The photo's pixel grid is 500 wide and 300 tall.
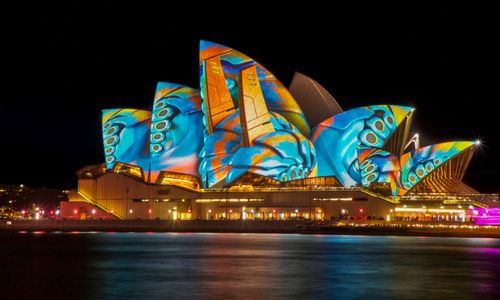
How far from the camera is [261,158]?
75312 mm

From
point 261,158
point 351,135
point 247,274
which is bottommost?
point 247,274

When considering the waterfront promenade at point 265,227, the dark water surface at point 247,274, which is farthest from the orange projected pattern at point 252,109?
the dark water surface at point 247,274

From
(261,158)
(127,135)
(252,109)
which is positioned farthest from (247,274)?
(127,135)

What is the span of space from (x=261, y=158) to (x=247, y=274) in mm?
49971

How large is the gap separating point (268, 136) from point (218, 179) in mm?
7656

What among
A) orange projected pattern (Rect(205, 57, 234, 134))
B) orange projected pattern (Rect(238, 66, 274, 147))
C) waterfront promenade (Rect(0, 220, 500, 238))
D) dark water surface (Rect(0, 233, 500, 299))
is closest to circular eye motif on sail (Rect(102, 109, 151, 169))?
waterfront promenade (Rect(0, 220, 500, 238))

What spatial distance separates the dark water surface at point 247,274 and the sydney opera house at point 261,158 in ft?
126

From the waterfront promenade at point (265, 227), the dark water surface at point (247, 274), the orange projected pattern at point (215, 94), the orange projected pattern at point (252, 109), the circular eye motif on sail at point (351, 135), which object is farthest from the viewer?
the orange projected pattern at point (215, 94)

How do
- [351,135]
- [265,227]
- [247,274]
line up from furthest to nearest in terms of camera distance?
[351,135], [265,227], [247,274]

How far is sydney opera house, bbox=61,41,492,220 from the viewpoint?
2992 inches

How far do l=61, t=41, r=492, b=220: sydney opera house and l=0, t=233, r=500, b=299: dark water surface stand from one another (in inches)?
1516

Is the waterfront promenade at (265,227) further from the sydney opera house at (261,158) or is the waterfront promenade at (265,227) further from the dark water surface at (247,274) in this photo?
the dark water surface at (247,274)

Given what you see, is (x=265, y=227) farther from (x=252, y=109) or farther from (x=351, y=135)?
(x=351, y=135)

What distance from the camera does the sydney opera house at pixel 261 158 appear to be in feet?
249
